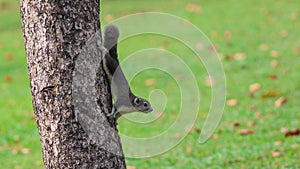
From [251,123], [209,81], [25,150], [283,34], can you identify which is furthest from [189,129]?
[283,34]

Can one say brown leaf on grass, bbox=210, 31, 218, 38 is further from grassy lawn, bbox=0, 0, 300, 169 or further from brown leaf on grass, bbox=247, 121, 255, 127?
brown leaf on grass, bbox=247, 121, 255, 127

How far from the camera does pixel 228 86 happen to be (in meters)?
9.73

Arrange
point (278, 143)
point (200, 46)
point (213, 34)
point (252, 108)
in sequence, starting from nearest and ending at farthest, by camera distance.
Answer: point (278, 143), point (252, 108), point (200, 46), point (213, 34)

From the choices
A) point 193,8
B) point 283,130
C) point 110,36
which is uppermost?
point 193,8

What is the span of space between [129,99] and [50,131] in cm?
55

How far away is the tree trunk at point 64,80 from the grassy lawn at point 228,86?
99.3 inches

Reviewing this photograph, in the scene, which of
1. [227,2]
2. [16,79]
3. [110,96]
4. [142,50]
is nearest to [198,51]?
[142,50]

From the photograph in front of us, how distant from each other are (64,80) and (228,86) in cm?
623

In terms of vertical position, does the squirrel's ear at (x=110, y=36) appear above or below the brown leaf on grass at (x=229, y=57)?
below

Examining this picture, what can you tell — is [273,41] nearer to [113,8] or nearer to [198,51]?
[198,51]

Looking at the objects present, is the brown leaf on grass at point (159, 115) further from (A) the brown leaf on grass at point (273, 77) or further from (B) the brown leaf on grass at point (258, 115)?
(A) the brown leaf on grass at point (273, 77)

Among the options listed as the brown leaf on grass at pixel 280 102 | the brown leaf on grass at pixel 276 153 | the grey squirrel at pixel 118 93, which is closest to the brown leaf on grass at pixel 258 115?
the brown leaf on grass at pixel 280 102

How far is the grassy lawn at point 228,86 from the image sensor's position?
6547mm

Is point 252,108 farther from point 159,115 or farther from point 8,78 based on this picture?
point 8,78
